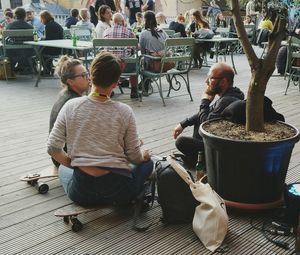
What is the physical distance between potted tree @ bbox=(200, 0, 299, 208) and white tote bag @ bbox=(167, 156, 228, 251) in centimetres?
24

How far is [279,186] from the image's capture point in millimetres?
2525

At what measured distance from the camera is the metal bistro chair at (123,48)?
17.2ft

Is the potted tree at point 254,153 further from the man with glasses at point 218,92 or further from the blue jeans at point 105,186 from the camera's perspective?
the blue jeans at point 105,186

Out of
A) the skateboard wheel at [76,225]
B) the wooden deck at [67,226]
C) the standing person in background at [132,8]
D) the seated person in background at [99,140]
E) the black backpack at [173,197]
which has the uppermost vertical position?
the standing person in background at [132,8]

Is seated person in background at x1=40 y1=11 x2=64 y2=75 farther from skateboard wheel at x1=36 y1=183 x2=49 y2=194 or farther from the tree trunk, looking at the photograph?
the tree trunk

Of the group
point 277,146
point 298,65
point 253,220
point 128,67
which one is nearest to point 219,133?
point 277,146

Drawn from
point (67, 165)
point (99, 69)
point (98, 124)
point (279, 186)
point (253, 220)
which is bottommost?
point (253, 220)

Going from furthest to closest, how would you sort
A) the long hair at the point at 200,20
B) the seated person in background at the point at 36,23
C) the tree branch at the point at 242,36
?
the seated person in background at the point at 36,23, the long hair at the point at 200,20, the tree branch at the point at 242,36

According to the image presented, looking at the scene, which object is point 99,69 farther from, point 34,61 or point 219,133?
point 34,61

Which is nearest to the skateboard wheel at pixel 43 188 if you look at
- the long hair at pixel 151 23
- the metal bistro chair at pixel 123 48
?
the metal bistro chair at pixel 123 48

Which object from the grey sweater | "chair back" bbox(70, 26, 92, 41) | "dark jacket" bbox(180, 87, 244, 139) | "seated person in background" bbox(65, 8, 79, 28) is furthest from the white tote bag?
"seated person in background" bbox(65, 8, 79, 28)

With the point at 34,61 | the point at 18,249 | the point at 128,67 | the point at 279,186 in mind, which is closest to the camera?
the point at 18,249

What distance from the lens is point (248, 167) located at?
7.87ft

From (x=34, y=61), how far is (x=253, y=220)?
259 inches
